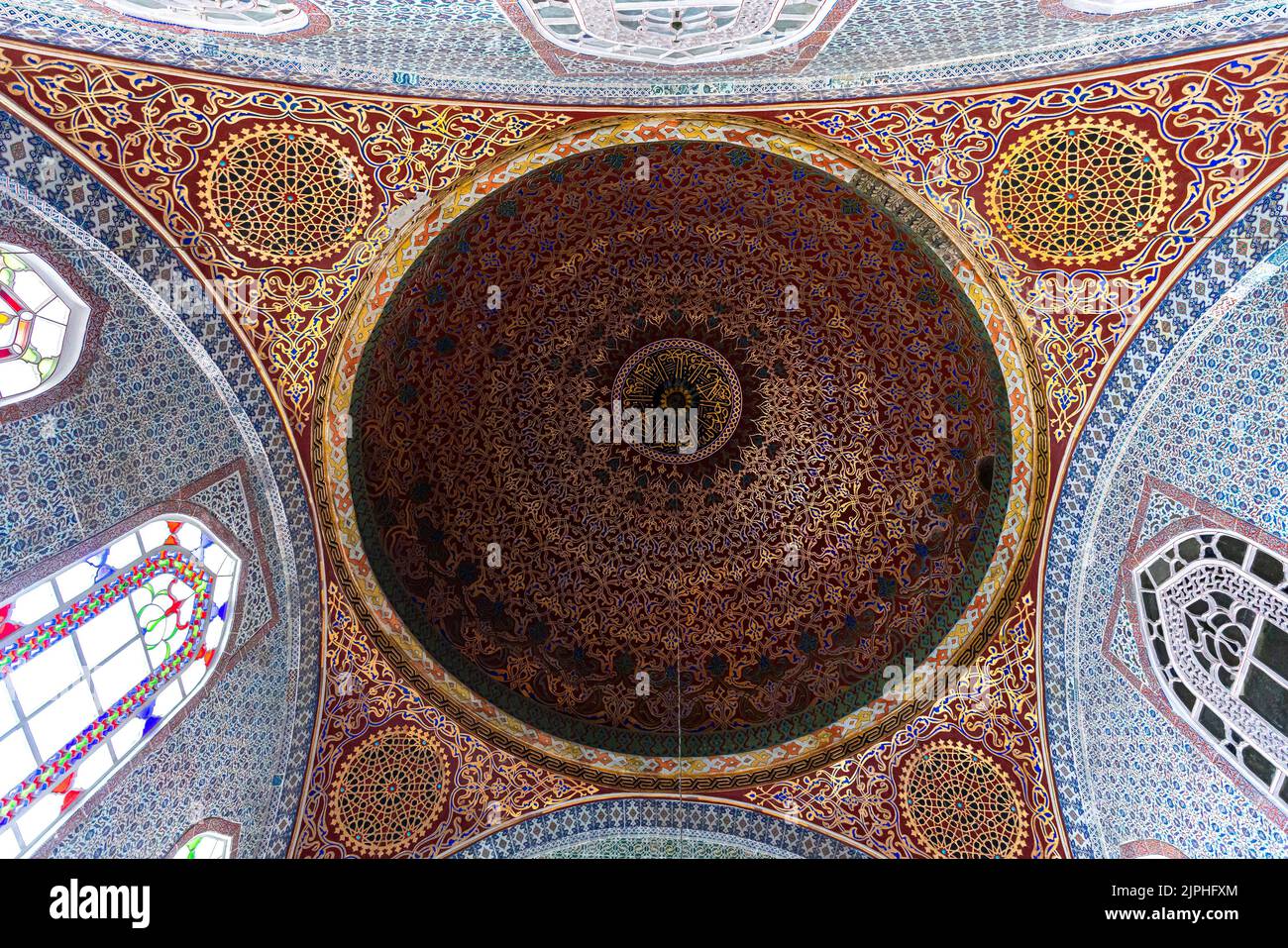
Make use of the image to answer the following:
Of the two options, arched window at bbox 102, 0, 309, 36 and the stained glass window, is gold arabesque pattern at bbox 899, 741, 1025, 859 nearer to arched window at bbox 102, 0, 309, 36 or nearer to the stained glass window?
the stained glass window

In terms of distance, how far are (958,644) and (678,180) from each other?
5.58 meters

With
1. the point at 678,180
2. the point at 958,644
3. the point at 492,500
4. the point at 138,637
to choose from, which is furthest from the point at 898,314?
the point at 138,637

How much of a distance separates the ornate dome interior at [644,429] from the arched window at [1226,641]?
1.5 inches

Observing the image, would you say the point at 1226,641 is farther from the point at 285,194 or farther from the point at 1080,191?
the point at 285,194

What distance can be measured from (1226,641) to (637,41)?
653 cm

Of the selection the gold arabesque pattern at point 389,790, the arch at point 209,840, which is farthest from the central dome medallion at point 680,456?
the arch at point 209,840

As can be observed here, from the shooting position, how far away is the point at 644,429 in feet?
33.0

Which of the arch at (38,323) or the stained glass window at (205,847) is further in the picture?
the stained glass window at (205,847)

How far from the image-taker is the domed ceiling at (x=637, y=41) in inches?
201

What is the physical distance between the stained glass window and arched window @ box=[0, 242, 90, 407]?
374cm

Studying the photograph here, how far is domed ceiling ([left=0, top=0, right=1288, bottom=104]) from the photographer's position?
5.12 metres

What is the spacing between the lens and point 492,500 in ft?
32.1

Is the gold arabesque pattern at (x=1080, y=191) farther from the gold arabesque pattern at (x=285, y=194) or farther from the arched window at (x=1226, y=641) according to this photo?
the gold arabesque pattern at (x=285, y=194)

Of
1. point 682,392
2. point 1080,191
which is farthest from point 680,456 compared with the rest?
point 1080,191
